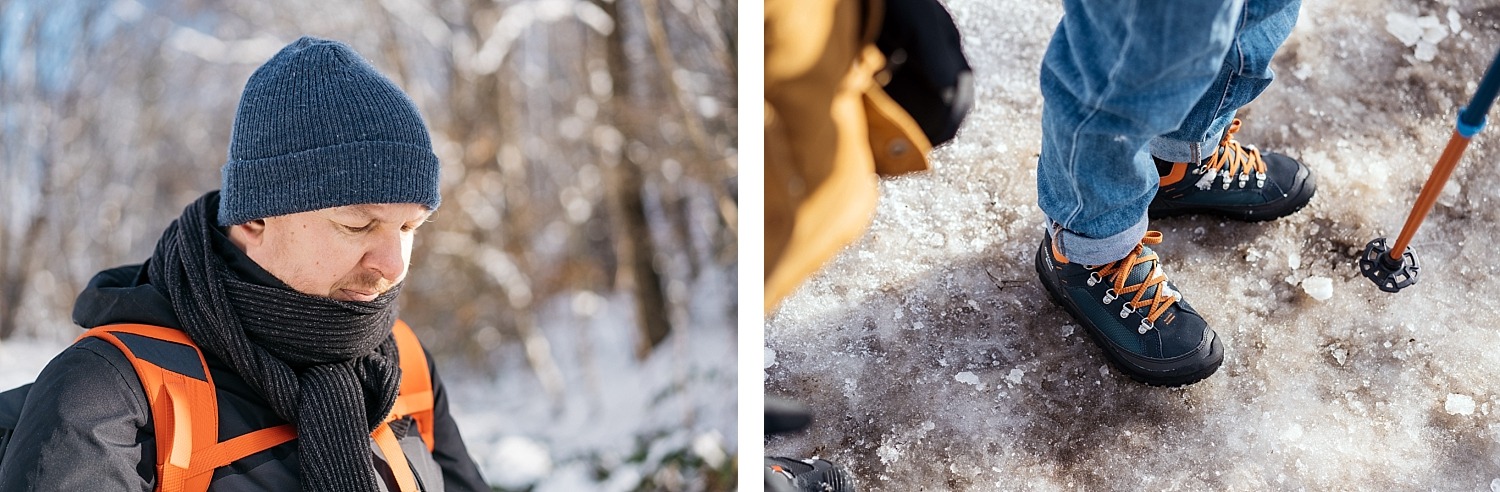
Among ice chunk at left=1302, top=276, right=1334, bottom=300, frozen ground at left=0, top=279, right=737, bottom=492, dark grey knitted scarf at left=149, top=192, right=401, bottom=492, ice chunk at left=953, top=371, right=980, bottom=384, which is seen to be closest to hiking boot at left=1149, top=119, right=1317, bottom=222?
ice chunk at left=1302, top=276, right=1334, bottom=300

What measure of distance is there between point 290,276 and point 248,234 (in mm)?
91

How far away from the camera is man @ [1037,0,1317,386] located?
119 centimetres

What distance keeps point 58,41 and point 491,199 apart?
1.34 m

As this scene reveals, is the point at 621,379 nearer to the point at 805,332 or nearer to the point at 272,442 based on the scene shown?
the point at 805,332

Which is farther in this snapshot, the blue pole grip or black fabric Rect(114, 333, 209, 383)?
the blue pole grip

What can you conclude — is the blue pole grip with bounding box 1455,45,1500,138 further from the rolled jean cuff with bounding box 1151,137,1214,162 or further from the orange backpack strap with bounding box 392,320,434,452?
the orange backpack strap with bounding box 392,320,434,452

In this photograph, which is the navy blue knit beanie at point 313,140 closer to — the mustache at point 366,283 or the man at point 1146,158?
the mustache at point 366,283

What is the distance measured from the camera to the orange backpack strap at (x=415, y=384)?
1.55m

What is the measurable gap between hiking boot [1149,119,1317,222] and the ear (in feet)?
5.40

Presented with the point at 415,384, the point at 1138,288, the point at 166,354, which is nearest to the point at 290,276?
the point at 166,354

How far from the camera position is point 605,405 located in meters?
3.45

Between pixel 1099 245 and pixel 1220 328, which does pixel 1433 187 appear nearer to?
pixel 1220 328

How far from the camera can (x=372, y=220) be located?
1.29 meters

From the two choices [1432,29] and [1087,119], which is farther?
[1432,29]
